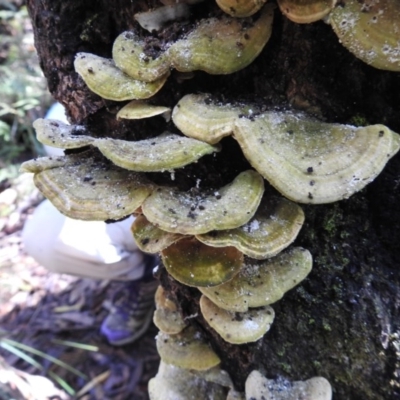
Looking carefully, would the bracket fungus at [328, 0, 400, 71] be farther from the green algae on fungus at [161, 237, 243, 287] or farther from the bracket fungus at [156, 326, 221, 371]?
the bracket fungus at [156, 326, 221, 371]

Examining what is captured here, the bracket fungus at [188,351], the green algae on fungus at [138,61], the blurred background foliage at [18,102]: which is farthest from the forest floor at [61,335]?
the green algae on fungus at [138,61]

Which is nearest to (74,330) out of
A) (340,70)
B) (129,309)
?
(129,309)

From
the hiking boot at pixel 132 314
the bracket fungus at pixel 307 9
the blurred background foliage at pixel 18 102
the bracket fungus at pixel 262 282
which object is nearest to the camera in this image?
the bracket fungus at pixel 307 9

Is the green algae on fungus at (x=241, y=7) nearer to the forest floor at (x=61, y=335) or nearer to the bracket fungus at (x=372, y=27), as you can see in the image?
the bracket fungus at (x=372, y=27)

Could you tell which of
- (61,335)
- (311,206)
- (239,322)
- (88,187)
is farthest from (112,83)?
(61,335)

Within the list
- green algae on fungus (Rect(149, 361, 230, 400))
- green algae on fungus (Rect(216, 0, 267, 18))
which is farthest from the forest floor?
green algae on fungus (Rect(216, 0, 267, 18))
